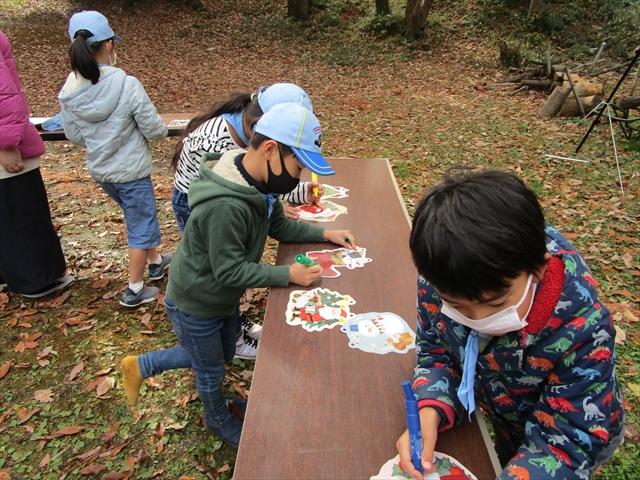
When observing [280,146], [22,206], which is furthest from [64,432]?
[280,146]

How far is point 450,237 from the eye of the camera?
3.10 feet

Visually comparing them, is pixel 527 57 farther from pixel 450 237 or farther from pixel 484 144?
pixel 450 237

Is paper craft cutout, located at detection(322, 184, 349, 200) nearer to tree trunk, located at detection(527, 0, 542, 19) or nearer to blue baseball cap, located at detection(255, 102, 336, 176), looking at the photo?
blue baseball cap, located at detection(255, 102, 336, 176)

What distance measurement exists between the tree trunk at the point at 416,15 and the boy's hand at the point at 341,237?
1247cm

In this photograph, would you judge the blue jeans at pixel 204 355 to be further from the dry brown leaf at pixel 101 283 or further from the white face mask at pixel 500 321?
the dry brown leaf at pixel 101 283

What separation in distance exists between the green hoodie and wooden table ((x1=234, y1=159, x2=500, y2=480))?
19cm

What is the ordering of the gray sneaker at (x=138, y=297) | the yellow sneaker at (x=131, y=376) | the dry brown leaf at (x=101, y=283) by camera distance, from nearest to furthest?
the yellow sneaker at (x=131, y=376)
the gray sneaker at (x=138, y=297)
the dry brown leaf at (x=101, y=283)

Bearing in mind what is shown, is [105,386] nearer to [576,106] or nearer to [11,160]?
[11,160]

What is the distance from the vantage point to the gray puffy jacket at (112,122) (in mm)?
2742

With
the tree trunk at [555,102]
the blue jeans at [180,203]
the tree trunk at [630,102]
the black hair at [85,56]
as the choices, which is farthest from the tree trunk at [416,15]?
the blue jeans at [180,203]

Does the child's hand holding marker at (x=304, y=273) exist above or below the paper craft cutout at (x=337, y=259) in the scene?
above

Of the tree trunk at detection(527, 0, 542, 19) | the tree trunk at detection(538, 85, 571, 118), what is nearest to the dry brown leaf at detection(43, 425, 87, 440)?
the tree trunk at detection(538, 85, 571, 118)

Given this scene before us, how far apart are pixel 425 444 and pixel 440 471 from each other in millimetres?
79

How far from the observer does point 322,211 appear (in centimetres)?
257
